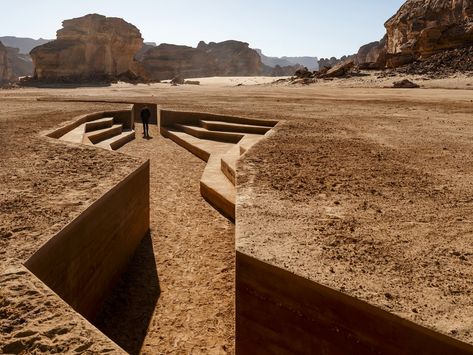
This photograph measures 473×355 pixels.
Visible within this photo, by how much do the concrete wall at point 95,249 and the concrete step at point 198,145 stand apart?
14.7ft

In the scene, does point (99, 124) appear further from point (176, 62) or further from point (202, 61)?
point (202, 61)

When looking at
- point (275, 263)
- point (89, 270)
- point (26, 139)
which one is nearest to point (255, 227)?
point (275, 263)

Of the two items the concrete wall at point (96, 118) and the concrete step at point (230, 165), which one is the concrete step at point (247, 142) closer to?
the concrete step at point (230, 165)

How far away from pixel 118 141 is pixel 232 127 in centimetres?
335

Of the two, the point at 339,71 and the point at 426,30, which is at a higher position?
the point at 426,30

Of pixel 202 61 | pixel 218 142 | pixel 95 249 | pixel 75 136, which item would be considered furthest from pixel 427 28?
pixel 202 61

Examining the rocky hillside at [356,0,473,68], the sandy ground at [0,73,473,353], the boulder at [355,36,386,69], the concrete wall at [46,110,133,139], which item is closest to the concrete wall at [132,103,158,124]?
the concrete wall at [46,110,133,139]

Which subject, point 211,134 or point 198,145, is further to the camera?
point 211,134

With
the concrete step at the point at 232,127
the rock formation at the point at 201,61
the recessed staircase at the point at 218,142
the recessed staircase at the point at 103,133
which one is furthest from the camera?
the rock formation at the point at 201,61

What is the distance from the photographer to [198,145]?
10547mm

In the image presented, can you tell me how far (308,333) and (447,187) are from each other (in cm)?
269

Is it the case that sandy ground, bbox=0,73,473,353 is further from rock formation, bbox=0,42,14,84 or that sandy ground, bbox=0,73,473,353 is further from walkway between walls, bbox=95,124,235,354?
rock formation, bbox=0,42,14,84

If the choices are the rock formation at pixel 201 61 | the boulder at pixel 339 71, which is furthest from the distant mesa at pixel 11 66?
the boulder at pixel 339 71

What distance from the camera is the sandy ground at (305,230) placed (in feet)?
8.13
